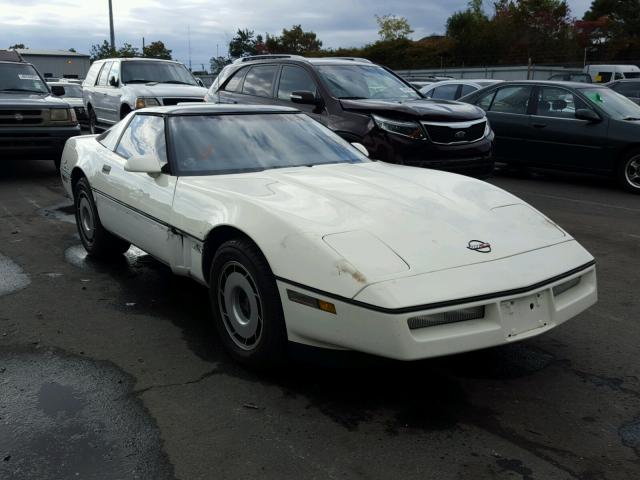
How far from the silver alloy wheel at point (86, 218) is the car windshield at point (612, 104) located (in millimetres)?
7365

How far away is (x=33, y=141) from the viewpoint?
1024 cm

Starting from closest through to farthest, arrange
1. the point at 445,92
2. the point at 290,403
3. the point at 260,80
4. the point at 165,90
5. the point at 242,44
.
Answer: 1. the point at 290,403
2. the point at 260,80
3. the point at 165,90
4. the point at 445,92
5. the point at 242,44

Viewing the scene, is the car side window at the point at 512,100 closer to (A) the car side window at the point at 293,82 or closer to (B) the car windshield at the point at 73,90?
(A) the car side window at the point at 293,82

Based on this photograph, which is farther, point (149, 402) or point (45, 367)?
point (45, 367)

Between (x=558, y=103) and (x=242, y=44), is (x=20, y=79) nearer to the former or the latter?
(x=558, y=103)

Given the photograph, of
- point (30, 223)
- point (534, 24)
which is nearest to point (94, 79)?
point (30, 223)

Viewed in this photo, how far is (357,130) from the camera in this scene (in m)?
7.68

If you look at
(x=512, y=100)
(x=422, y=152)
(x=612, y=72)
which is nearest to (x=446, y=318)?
(x=422, y=152)

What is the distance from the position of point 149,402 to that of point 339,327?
1027 mm

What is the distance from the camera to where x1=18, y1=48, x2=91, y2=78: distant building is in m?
27.8

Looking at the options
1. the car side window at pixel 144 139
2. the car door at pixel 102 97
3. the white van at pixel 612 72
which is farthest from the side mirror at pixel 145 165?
the white van at pixel 612 72

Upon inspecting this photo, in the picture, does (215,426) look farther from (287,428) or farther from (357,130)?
(357,130)

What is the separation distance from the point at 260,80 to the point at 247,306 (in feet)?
20.3

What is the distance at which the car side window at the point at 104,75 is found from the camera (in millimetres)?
14079
